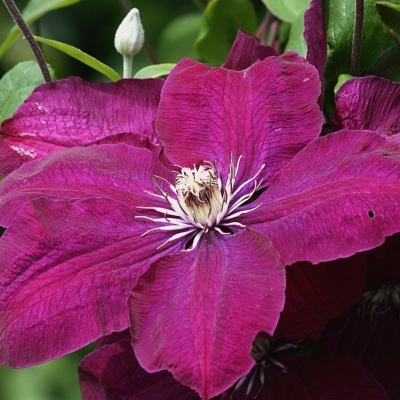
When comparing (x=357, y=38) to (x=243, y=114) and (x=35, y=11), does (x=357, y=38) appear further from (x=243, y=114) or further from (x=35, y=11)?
(x=35, y=11)

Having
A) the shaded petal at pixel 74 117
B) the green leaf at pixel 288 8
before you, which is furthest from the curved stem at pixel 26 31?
the green leaf at pixel 288 8

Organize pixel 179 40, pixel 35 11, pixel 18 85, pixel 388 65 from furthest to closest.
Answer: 1. pixel 179 40
2. pixel 35 11
3. pixel 18 85
4. pixel 388 65

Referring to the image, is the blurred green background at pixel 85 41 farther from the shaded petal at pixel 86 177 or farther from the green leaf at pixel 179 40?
the shaded petal at pixel 86 177

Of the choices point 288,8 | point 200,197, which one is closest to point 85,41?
point 288,8

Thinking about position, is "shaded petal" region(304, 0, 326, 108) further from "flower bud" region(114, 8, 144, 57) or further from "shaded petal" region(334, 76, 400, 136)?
"flower bud" region(114, 8, 144, 57)

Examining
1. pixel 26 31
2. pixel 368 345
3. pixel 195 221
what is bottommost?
pixel 368 345

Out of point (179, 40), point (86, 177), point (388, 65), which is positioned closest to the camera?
point (86, 177)

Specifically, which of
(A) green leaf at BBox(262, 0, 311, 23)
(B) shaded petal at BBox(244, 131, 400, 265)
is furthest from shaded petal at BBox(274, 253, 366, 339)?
(A) green leaf at BBox(262, 0, 311, 23)
